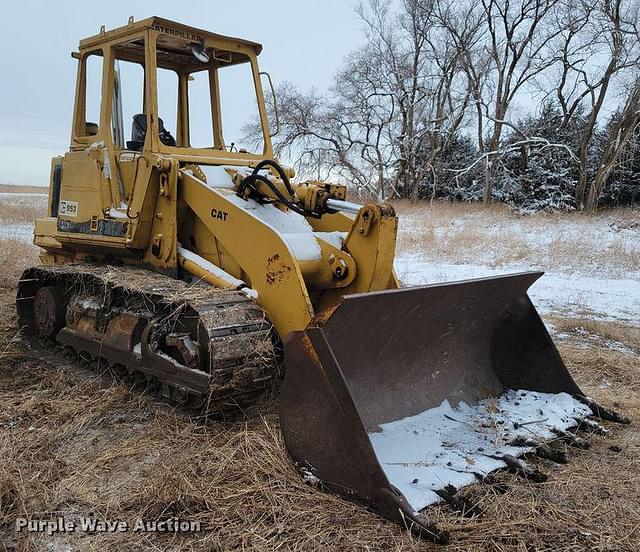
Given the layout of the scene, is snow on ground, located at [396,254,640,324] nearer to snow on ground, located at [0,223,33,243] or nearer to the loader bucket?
the loader bucket

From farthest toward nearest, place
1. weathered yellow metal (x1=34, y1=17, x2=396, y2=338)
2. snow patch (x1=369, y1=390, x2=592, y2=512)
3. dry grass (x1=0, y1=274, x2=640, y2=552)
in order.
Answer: weathered yellow metal (x1=34, y1=17, x2=396, y2=338), snow patch (x1=369, y1=390, x2=592, y2=512), dry grass (x1=0, y1=274, x2=640, y2=552)

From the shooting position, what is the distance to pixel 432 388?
4.02 meters

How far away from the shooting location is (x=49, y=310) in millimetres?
5355

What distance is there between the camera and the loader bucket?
2.94 metres

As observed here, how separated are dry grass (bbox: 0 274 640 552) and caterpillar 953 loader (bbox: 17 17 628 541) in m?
0.16

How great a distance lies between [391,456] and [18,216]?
18.9 metres

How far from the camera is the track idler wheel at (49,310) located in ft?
17.3

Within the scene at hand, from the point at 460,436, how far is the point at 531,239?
11969 mm

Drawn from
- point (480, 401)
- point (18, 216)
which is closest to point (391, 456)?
point (480, 401)

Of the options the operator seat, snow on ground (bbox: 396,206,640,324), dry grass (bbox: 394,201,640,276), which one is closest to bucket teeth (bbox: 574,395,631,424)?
the operator seat

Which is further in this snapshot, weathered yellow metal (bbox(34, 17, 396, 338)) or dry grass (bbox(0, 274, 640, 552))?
weathered yellow metal (bbox(34, 17, 396, 338))

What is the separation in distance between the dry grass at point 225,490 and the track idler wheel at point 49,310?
1.03 meters

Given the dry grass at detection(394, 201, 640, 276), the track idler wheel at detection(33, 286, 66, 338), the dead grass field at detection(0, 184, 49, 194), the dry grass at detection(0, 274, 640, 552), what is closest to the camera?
the dry grass at detection(0, 274, 640, 552)

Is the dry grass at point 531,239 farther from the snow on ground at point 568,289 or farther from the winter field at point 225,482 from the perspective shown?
the winter field at point 225,482
